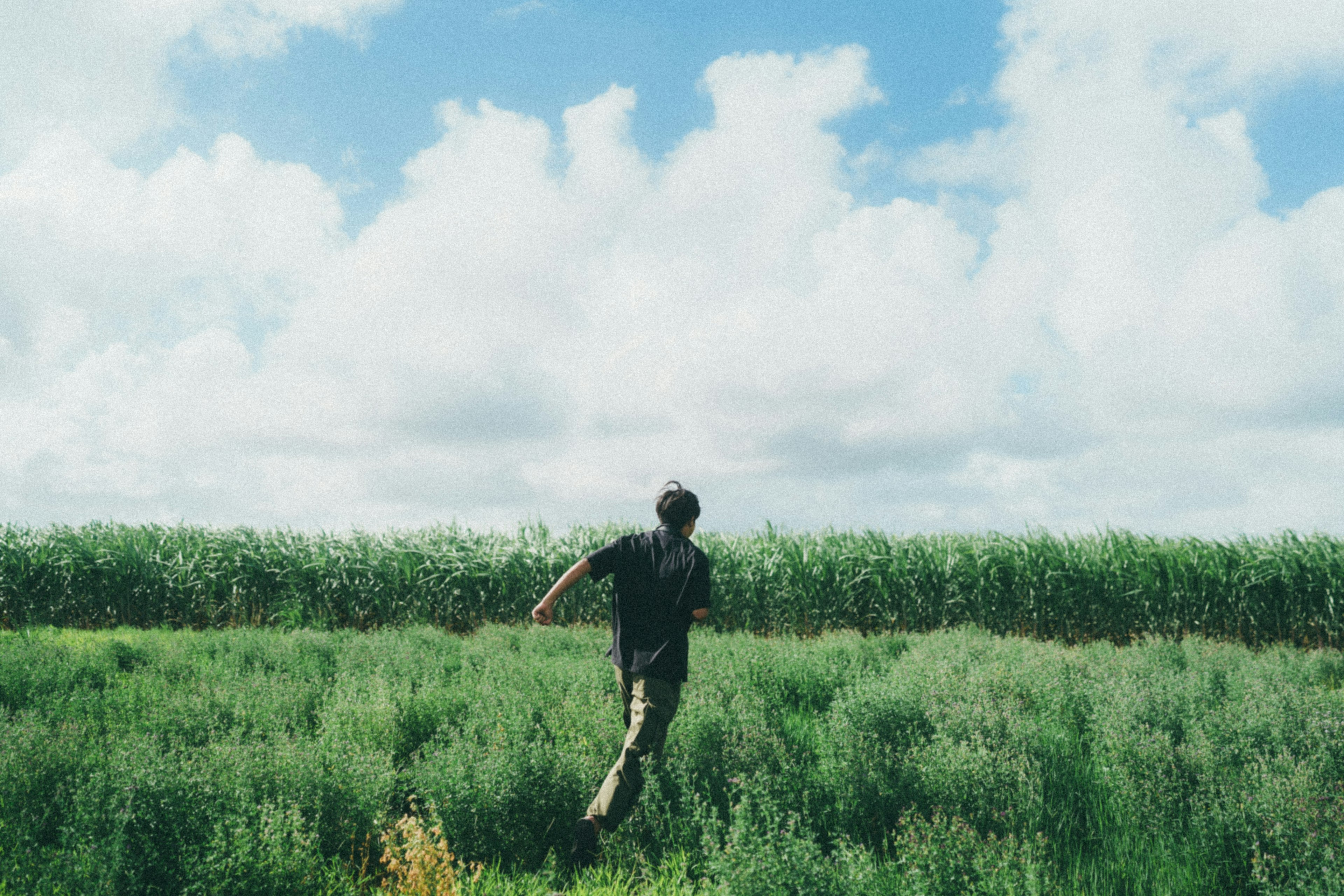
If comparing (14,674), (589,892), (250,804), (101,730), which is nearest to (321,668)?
(101,730)

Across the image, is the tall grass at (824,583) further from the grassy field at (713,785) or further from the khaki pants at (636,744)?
the khaki pants at (636,744)

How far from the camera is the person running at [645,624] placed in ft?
16.8

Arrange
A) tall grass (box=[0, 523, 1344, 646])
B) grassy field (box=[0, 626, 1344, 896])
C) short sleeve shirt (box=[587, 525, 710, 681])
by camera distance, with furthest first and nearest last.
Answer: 1. tall grass (box=[0, 523, 1344, 646])
2. short sleeve shirt (box=[587, 525, 710, 681])
3. grassy field (box=[0, 626, 1344, 896])

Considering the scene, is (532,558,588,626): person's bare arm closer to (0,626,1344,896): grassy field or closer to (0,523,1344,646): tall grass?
(0,626,1344,896): grassy field

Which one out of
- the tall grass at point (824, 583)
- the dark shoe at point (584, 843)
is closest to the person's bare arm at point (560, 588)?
the dark shoe at point (584, 843)

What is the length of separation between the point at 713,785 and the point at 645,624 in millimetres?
1357

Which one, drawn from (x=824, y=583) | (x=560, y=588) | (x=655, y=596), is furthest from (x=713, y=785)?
(x=824, y=583)

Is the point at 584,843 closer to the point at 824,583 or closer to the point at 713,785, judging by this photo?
the point at 713,785

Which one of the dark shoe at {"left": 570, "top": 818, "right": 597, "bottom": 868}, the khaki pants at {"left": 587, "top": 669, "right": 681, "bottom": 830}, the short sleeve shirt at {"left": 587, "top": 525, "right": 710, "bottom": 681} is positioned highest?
the short sleeve shirt at {"left": 587, "top": 525, "right": 710, "bottom": 681}

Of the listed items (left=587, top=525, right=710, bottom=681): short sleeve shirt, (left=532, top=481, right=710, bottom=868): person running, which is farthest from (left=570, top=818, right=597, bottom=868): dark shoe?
(left=587, top=525, right=710, bottom=681): short sleeve shirt

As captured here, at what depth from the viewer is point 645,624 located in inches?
208

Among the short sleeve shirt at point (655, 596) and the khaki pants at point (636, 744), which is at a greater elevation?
the short sleeve shirt at point (655, 596)

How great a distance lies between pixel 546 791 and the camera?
5.56 metres

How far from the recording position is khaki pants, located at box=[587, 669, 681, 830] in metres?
5.08
